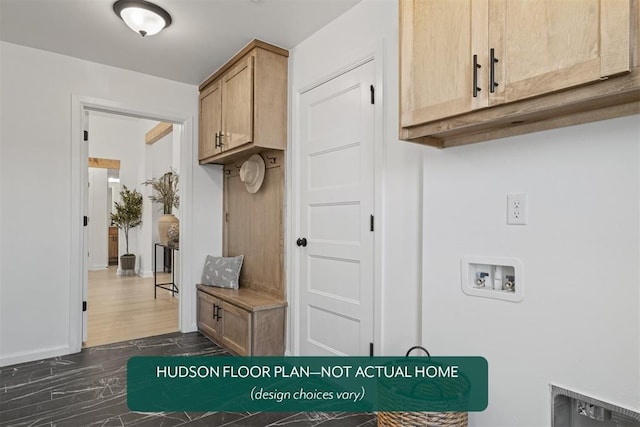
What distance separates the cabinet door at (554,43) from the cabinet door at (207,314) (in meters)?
2.85

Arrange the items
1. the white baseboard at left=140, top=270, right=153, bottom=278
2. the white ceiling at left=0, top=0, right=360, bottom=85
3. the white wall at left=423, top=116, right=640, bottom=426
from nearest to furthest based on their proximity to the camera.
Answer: the white wall at left=423, top=116, right=640, bottom=426 < the white ceiling at left=0, top=0, right=360, bottom=85 < the white baseboard at left=140, top=270, right=153, bottom=278

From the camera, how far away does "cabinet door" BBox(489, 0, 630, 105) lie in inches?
41.1

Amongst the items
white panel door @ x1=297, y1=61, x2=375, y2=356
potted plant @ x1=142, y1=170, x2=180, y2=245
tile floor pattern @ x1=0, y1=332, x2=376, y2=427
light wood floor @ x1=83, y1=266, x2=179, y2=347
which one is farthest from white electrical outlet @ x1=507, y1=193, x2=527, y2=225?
potted plant @ x1=142, y1=170, x2=180, y2=245

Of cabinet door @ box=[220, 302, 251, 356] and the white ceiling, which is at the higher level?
the white ceiling

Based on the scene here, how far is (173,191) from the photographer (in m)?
5.95

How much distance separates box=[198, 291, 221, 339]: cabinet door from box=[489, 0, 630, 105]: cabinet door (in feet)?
9.37

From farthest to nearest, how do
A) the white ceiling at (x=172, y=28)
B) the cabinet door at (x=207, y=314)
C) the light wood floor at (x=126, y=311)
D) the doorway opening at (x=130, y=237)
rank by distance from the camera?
1. the doorway opening at (x=130, y=237)
2. the light wood floor at (x=126, y=311)
3. the cabinet door at (x=207, y=314)
4. the white ceiling at (x=172, y=28)

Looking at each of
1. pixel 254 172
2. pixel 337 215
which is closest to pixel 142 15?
pixel 254 172

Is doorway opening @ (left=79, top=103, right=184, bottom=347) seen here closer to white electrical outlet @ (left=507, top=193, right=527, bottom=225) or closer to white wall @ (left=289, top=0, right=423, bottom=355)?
white wall @ (left=289, top=0, right=423, bottom=355)

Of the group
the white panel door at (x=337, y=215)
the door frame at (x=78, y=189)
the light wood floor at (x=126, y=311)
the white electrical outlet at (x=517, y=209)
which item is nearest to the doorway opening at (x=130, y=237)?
the light wood floor at (x=126, y=311)

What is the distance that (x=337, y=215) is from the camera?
2529mm

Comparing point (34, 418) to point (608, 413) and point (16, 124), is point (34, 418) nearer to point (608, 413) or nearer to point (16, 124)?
point (16, 124)

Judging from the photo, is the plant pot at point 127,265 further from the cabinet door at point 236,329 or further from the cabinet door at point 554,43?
the cabinet door at point 554,43

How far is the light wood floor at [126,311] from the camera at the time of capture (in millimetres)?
3635
